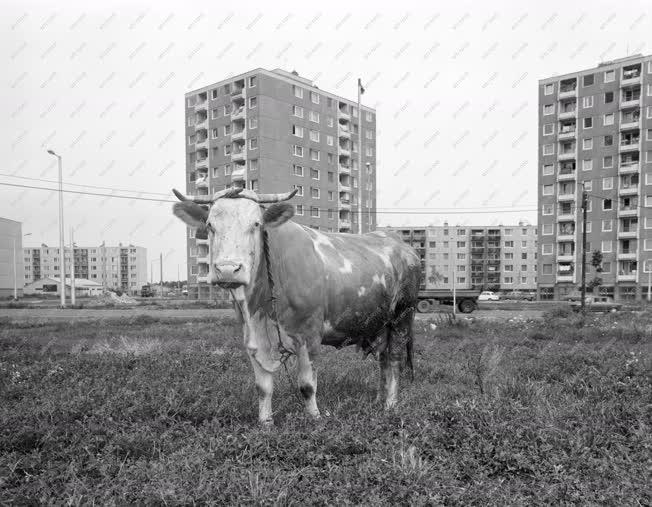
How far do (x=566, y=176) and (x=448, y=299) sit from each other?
41.6 m

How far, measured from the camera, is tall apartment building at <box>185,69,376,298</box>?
184 ft

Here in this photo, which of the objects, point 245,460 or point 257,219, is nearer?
point 245,460

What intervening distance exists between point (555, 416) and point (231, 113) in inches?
2311

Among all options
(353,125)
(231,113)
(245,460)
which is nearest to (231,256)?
(245,460)

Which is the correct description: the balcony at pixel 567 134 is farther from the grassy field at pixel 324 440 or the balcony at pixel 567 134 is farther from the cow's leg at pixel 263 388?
the cow's leg at pixel 263 388

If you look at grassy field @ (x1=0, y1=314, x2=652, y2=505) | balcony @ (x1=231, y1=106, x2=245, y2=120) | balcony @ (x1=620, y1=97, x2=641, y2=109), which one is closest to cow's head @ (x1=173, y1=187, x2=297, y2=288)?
grassy field @ (x1=0, y1=314, x2=652, y2=505)

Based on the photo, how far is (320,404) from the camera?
610cm

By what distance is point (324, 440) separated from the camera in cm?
464

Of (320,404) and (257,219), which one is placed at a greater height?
(257,219)

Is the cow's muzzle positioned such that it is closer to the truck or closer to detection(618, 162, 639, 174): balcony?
the truck

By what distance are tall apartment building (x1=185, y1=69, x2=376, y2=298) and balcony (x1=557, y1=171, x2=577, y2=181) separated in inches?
969

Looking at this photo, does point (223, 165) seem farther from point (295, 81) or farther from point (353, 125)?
point (353, 125)

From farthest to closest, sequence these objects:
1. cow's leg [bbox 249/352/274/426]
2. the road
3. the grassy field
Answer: the road, cow's leg [bbox 249/352/274/426], the grassy field

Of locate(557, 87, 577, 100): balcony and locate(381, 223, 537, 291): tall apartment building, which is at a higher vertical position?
locate(557, 87, 577, 100): balcony
